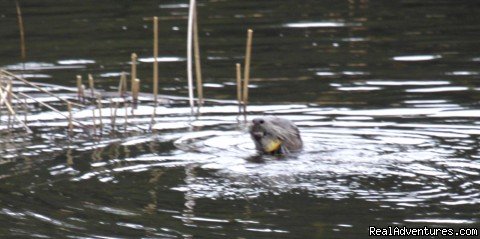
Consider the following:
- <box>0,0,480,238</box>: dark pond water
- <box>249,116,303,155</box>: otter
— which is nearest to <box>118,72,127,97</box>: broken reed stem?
<box>0,0,480,238</box>: dark pond water

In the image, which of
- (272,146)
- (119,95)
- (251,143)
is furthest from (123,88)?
(272,146)

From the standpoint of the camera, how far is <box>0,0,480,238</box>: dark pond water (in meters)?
8.18

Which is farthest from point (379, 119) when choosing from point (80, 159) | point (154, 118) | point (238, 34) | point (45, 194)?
point (238, 34)

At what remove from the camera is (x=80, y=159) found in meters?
10.0

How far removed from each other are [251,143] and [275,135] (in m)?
0.52

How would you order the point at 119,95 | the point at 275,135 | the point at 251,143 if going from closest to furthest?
the point at 275,135, the point at 251,143, the point at 119,95

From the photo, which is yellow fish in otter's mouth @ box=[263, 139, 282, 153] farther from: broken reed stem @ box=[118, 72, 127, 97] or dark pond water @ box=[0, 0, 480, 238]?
broken reed stem @ box=[118, 72, 127, 97]

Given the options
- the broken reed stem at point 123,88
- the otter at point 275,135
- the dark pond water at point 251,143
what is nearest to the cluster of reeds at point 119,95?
the broken reed stem at point 123,88

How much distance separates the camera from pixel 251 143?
10.8 metres

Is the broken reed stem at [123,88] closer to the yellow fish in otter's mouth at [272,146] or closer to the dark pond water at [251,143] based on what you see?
the dark pond water at [251,143]

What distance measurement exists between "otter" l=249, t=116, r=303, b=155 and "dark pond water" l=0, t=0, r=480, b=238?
167mm

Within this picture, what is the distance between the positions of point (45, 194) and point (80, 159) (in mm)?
1182

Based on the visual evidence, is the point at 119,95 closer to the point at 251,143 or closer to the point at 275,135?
the point at 251,143

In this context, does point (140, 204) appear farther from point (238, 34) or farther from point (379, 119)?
point (238, 34)
